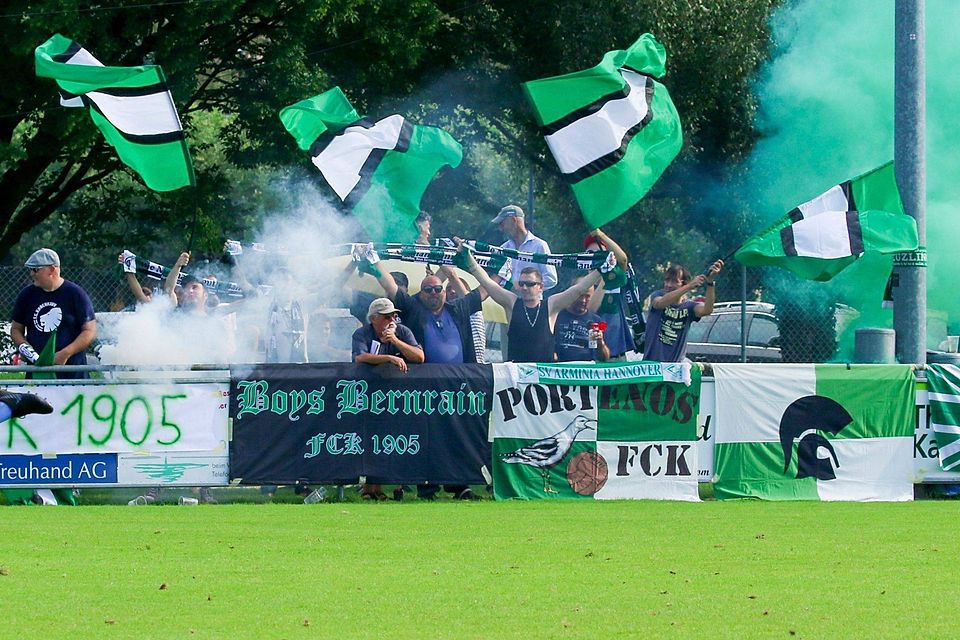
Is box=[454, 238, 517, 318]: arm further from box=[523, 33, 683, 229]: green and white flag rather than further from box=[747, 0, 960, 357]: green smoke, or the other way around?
box=[747, 0, 960, 357]: green smoke

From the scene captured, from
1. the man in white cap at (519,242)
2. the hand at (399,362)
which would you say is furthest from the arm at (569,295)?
the hand at (399,362)

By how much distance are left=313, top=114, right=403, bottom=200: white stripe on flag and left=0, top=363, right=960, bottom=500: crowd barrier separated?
6.88 feet

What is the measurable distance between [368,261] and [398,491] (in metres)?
2.11

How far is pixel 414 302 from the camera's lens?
1373 centimetres

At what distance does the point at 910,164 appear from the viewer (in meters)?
14.4

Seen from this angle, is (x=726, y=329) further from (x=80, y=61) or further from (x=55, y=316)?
(x=55, y=316)

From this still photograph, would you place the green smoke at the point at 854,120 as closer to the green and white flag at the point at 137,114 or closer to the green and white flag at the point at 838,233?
the green and white flag at the point at 838,233

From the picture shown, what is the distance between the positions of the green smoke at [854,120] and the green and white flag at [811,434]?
542 centimetres

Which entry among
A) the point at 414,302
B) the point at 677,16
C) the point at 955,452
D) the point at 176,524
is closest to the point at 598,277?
the point at 414,302

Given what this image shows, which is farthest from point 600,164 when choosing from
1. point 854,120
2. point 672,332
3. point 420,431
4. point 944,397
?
point 854,120

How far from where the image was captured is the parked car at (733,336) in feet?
70.4

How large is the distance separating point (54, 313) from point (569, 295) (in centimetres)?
472

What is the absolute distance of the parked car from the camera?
2147cm

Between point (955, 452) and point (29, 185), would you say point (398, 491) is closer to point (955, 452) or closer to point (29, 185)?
point (955, 452)
